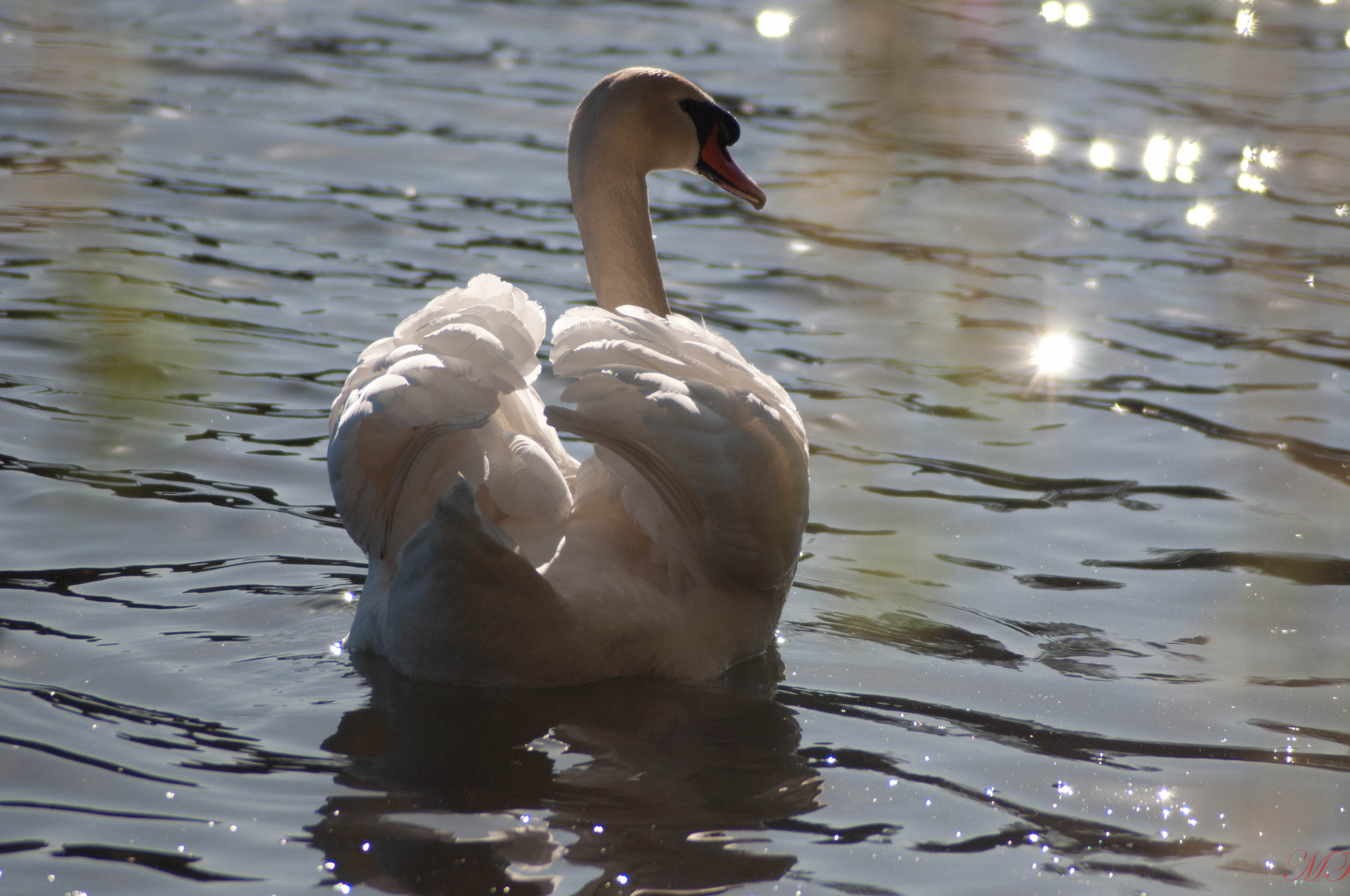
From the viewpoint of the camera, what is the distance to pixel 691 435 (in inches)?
159

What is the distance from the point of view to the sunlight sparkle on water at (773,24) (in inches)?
594

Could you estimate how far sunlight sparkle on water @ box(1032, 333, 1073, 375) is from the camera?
7883mm

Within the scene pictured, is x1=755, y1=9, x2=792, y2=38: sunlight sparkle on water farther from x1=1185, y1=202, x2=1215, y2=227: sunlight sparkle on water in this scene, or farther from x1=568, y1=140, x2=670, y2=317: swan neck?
x1=568, y1=140, x2=670, y2=317: swan neck

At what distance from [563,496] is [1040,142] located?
856 centimetres

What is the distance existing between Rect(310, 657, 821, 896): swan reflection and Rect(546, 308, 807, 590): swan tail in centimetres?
48

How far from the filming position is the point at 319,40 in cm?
1356

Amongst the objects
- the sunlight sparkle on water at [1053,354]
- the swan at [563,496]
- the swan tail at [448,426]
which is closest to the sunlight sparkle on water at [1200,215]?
the sunlight sparkle on water at [1053,354]

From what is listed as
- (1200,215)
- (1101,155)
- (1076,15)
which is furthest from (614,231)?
(1076,15)

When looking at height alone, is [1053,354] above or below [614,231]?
below

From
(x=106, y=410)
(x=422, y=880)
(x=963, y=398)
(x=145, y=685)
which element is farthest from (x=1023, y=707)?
(x=106, y=410)

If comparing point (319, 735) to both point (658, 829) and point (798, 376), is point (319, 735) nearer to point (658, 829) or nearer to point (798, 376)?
point (658, 829)

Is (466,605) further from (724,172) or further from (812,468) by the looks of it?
(812,468)

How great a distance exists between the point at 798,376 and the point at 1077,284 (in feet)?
7.77
